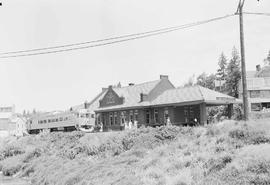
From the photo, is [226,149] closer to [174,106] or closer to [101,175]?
[101,175]

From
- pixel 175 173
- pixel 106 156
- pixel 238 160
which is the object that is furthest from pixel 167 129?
pixel 238 160

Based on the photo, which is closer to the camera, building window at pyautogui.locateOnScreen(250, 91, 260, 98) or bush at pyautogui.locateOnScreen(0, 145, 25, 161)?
bush at pyautogui.locateOnScreen(0, 145, 25, 161)

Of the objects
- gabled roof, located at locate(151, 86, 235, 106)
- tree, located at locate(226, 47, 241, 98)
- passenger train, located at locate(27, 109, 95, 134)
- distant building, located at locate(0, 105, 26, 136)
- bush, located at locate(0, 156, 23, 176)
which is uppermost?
tree, located at locate(226, 47, 241, 98)

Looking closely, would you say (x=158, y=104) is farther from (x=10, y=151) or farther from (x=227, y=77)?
(x=227, y=77)

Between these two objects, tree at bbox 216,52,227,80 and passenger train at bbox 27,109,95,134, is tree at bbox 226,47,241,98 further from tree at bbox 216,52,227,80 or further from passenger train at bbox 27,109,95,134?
passenger train at bbox 27,109,95,134

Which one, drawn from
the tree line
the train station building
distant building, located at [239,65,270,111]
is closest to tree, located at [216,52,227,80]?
the tree line

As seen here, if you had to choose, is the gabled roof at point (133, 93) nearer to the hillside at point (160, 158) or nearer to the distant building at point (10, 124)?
the hillside at point (160, 158)

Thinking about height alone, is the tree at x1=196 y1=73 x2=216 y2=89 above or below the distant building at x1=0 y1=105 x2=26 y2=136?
above

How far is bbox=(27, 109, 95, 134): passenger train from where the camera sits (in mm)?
46500

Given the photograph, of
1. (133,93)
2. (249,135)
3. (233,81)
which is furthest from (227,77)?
(249,135)

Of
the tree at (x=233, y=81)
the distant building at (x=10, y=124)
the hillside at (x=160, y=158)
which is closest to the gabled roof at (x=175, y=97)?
the hillside at (x=160, y=158)

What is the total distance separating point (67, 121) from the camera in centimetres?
4725

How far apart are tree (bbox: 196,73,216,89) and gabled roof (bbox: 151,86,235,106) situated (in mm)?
54079

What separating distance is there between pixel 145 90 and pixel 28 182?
23964 millimetres
